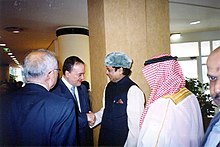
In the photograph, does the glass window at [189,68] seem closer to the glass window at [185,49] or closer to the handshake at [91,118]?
the glass window at [185,49]

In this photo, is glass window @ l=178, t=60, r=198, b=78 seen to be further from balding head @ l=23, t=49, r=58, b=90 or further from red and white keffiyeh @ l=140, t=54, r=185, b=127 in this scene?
balding head @ l=23, t=49, r=58, b=90

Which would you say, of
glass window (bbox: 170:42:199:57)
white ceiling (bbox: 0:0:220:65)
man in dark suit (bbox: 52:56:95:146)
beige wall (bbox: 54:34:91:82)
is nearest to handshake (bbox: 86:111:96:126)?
man in dark suit (bbox: 52:56:95:146)

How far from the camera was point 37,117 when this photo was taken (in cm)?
48

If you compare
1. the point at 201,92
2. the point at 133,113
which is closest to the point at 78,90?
the point at 133,113

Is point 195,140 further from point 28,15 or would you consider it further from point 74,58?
point 28,15

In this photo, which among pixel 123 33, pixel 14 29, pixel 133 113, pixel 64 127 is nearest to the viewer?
pixel 64 127

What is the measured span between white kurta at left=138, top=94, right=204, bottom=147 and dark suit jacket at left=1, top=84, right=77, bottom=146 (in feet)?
0.60

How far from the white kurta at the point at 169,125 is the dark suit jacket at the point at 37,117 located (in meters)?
0.18

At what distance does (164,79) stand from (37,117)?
0.31 meters

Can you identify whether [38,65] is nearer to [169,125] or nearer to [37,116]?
[37,116]

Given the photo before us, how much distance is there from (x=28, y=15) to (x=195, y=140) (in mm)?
607

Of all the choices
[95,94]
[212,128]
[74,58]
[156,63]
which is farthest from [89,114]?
[212,128]

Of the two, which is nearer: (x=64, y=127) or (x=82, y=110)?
(x=64, y=127)

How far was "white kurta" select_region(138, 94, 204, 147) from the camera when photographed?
20.6 inches
